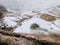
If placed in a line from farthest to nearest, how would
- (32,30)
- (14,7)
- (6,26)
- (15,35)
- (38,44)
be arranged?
(14,7) → (6,26) → (32,30) → (15,35) → (38,44)

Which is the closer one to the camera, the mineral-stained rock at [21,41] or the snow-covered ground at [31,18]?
the mineral-stained rock at [21,41]

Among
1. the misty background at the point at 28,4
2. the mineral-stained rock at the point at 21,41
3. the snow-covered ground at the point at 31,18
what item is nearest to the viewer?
the mineral-stained rock at the point at 21,41

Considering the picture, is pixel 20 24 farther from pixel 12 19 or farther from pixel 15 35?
pixel 15 35

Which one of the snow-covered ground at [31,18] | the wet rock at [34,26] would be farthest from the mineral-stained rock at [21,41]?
the wet rock at [34,26]

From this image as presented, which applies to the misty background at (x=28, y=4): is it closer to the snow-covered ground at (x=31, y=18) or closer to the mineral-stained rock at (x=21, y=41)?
the snow-covered ground at (x=31, y=18)

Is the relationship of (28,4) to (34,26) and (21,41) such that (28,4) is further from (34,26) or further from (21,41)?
(21,41)

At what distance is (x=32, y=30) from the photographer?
5035 millimetres

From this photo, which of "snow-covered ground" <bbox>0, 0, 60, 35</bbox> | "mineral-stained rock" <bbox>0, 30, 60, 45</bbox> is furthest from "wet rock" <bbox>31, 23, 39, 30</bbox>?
"mineral-stained rock" <bbox>0, 30, 60, 45</bbox>

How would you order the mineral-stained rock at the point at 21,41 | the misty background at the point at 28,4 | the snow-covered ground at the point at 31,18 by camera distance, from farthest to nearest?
the misty background at the point at 28,4, the snow-covered ground at the point at 31,18, the mineral-stained rock at the point at 21,41

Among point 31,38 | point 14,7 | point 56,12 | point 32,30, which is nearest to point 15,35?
point 31,38

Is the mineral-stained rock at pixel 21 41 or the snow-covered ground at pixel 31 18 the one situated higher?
the mineral-stained rock at pixel 21 41

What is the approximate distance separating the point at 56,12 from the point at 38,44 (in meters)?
4.09

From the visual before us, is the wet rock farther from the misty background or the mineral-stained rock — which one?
the misty background

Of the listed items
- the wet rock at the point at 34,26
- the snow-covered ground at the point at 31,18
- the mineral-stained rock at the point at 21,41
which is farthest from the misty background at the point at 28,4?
the mineral-stained rock at the point at 21,41
